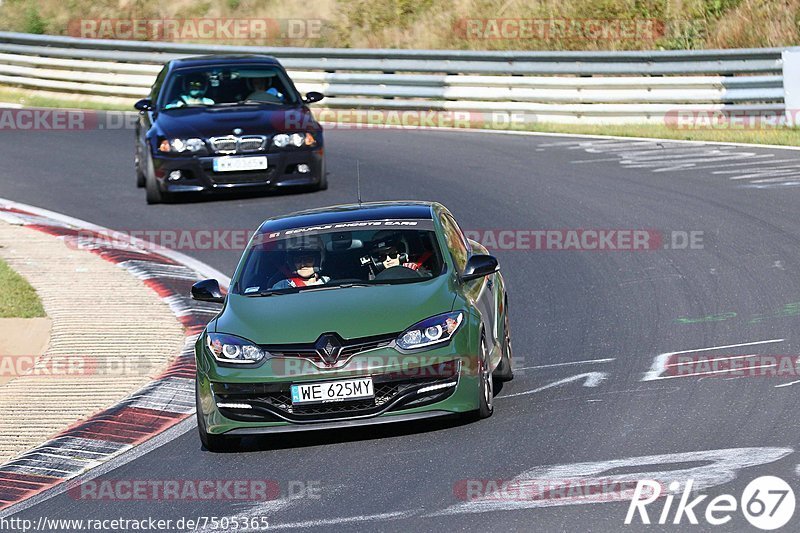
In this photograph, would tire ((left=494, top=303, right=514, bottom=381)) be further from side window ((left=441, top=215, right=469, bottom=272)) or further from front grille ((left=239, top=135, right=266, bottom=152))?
front grille ((left=239, top=135, right=266, bottom=152))

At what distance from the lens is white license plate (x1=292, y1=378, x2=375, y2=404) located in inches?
328

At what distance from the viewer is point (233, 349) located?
8664 millimetres

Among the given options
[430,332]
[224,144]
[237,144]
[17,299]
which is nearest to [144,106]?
[224,144]

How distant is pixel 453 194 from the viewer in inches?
698

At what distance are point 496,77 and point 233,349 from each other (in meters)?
16.2

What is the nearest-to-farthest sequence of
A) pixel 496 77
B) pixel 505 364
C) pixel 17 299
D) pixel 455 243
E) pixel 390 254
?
pixel 390 254
pixel 505 364
pixel 455 243
pixel 17 299
pixel 496 77

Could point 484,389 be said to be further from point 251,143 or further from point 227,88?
point 227,88

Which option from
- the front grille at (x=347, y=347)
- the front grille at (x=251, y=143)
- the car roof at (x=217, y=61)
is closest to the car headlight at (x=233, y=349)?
the front grille at (x=347, y=347)

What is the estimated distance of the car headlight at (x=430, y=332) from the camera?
334 inches

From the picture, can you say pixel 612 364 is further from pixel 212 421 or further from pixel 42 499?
pixel 42 499

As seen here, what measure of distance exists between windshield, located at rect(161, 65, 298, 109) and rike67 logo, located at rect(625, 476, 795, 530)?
1219cm

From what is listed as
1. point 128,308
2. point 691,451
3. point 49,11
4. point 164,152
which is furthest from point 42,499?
point 49,11

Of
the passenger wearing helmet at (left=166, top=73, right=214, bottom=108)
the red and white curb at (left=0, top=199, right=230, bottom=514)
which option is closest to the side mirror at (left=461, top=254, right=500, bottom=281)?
the red and white curb at (left=0, top=199, right=230, bottom=514)

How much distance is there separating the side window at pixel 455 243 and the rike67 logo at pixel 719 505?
9.54 feet
